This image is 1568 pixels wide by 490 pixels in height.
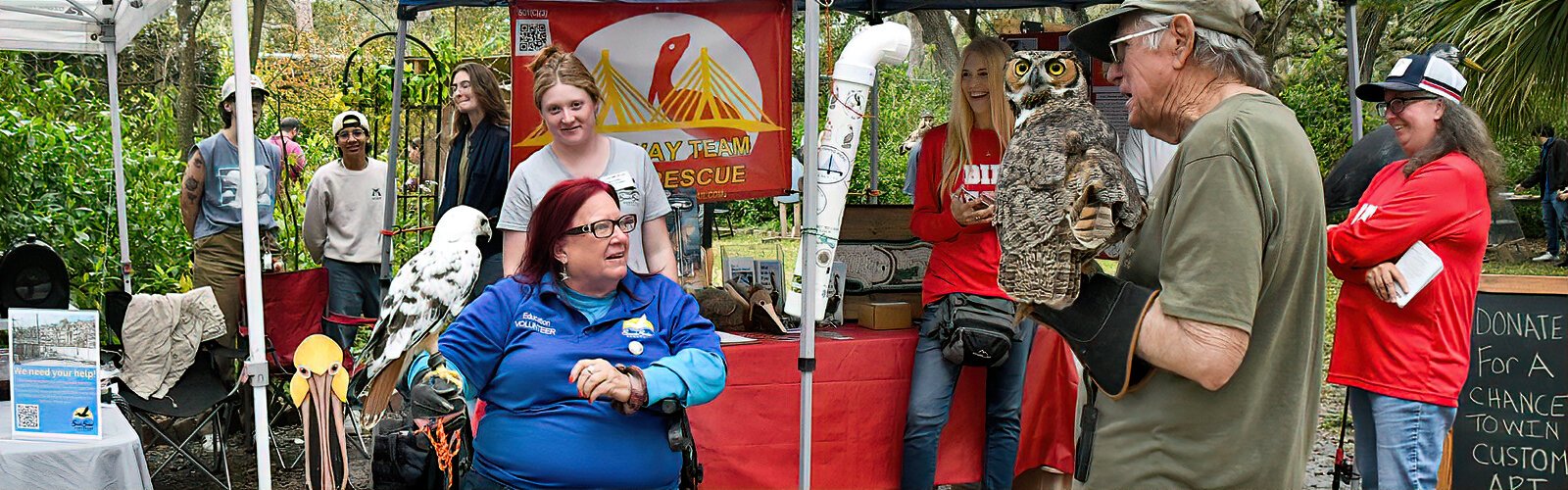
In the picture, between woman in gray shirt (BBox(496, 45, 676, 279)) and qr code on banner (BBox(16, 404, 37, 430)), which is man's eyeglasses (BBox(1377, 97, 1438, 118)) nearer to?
woman in gray shirt (BBox(496, 45, 676, 279))

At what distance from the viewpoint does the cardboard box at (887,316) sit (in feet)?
15.0

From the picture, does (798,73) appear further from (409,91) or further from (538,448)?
(538,448)

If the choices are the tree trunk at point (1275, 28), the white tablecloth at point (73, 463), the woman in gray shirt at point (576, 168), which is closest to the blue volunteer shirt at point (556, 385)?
the woman in gray shirt at point (576, 168)

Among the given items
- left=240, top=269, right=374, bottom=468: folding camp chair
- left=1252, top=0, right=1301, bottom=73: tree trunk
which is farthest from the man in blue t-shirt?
left=1252, top=0, right=1301, bottom=73: tree trunk

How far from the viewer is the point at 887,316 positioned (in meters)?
4.56

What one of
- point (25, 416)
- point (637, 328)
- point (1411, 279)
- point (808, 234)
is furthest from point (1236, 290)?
point (25, 416)

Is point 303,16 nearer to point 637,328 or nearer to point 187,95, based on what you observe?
point 187,95

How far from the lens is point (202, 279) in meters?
5.79

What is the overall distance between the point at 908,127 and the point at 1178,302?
14.4 m

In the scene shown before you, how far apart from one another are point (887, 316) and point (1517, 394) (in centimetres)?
235

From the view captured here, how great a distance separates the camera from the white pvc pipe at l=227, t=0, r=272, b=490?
3346mm

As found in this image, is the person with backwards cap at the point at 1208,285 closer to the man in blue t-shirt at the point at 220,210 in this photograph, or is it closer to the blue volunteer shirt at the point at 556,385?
the blue volunteer shirt at the point at 556,385

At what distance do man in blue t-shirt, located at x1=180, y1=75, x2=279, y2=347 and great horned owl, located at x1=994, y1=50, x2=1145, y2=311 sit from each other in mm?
4629

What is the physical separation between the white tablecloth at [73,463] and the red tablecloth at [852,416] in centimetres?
167
